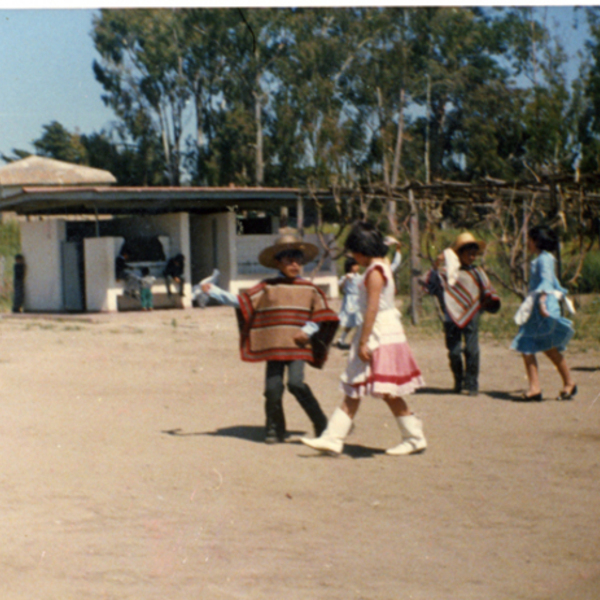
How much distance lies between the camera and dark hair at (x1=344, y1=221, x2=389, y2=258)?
204 inches

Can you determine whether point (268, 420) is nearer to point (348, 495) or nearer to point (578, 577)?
point (348, 495)

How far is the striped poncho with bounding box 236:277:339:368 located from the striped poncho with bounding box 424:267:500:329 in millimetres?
2348

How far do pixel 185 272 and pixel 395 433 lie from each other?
11562 millimetres

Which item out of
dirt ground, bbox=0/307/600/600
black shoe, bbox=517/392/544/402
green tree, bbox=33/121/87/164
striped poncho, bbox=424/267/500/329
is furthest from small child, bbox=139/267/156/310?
black shoe, bbox=517/392/544/402

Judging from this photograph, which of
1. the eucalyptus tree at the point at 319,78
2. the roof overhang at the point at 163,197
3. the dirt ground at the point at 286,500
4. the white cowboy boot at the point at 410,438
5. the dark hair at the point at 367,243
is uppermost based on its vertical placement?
the eucalyptus tree at the point at 319,78

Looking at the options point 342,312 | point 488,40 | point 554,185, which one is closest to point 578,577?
point 488,40

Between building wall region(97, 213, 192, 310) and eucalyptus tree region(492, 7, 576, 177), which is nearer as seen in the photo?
eucalyptus tree region(492, 7, 576, 177)

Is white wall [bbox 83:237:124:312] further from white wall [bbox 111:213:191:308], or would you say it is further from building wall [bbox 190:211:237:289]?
building wall [bbox 190:211:237:289]

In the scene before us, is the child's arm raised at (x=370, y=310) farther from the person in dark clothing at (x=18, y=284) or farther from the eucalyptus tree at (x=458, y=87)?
the person in dark clothing at (x=18, y=284)

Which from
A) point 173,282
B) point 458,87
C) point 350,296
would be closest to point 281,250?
point 350,296

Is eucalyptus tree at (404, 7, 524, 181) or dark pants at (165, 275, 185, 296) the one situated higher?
eucalyptus tree at (404, 7, 524, 181)

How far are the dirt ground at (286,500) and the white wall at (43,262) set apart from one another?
32.3ft

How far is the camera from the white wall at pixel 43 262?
17484 mm

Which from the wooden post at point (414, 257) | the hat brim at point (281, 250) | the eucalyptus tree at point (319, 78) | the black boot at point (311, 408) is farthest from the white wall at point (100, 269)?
the black boot at point (311, 408)
